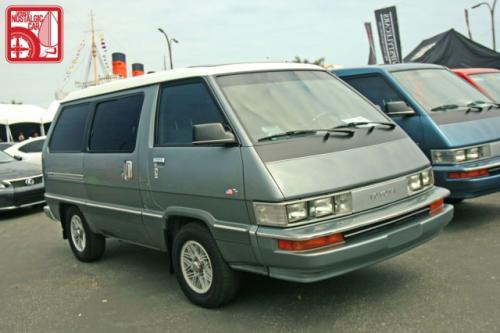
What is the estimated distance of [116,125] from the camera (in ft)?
17.6

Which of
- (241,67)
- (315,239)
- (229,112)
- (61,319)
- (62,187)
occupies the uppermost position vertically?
(241,67)

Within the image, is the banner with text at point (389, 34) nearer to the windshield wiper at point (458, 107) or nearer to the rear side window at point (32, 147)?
the rear side window at point (32, 147)

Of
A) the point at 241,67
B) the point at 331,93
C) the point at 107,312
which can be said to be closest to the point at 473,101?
the point at 331,93

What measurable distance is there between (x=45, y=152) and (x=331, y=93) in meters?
4.00

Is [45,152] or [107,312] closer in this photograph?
[107,312]

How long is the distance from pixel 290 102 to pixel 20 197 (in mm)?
7674

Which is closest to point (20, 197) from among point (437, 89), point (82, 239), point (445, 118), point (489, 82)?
point (82, 239)

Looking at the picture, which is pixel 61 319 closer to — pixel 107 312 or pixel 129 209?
pixel 107 312

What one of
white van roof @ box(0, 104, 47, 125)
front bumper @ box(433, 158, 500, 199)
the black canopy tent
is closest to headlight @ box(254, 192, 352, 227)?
front bumper @ box(433, 158, 500, 199)

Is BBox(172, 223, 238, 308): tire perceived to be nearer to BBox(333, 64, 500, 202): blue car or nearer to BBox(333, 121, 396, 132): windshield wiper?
BBox(333, 121, 396, 132): windshield wiper

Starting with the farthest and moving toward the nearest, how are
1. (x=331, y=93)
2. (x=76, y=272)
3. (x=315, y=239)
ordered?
(x=76, y=272)
(x=331, y=93)
(x=315, y=239)

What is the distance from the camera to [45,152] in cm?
684

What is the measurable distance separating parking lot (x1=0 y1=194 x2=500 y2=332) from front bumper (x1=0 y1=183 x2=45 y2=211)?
430cm

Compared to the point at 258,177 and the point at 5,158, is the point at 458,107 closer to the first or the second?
the point at 258,177
